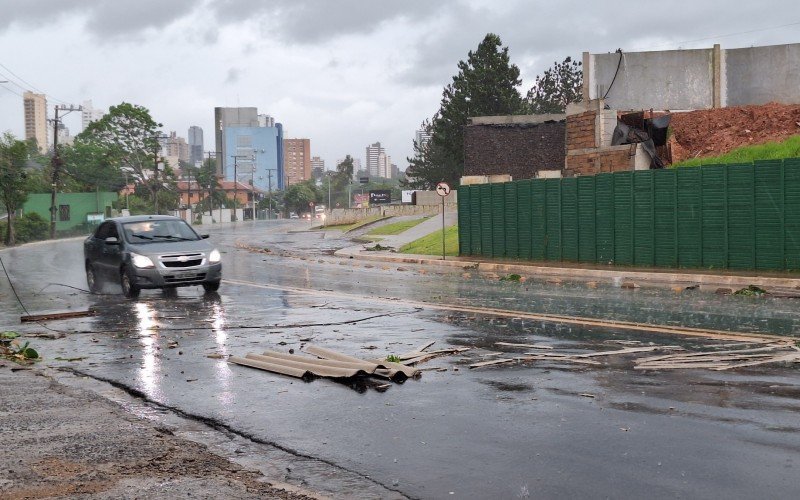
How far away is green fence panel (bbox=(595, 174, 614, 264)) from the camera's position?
27.2m

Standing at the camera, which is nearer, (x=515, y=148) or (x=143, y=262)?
(x=143, y=262)

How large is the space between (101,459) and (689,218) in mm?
21478

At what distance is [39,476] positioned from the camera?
17.4 feet

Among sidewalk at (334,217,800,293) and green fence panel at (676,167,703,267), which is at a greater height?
green fence panel at (676,167,703,267)

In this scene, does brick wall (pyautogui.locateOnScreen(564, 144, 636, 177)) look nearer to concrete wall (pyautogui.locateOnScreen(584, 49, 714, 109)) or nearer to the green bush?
concrete wall (pyautogui.locateOnScreen(584, 49, 714, 109))

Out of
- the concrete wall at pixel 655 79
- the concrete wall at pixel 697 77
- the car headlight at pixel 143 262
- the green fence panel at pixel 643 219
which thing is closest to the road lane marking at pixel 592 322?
the car headlight at pixel 143 262

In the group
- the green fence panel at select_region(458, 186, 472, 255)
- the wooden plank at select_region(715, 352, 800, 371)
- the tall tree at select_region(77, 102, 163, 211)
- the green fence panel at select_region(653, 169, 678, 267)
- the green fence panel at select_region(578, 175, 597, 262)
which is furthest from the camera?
the tall tree at select_region(77, 102, 163, 211)

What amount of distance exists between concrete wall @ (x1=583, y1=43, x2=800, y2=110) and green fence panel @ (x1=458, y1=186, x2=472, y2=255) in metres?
13.9

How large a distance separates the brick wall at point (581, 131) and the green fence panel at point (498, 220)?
936 centimetres

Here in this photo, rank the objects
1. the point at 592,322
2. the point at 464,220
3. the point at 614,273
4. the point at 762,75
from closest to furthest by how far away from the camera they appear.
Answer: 1. the point at 592,322
2. the point at 614,273
3. the point at 464,220
4. the point at 762,75

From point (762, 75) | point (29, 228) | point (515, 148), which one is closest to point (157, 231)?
point (762, 75)

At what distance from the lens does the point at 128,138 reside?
367 ft

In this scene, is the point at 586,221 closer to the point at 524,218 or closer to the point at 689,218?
the point at 524,218

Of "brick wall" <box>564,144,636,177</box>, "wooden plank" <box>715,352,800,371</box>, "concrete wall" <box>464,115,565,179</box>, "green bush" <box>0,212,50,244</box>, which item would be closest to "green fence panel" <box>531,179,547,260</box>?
"brick wall" <box>564,144,636,177</box>
